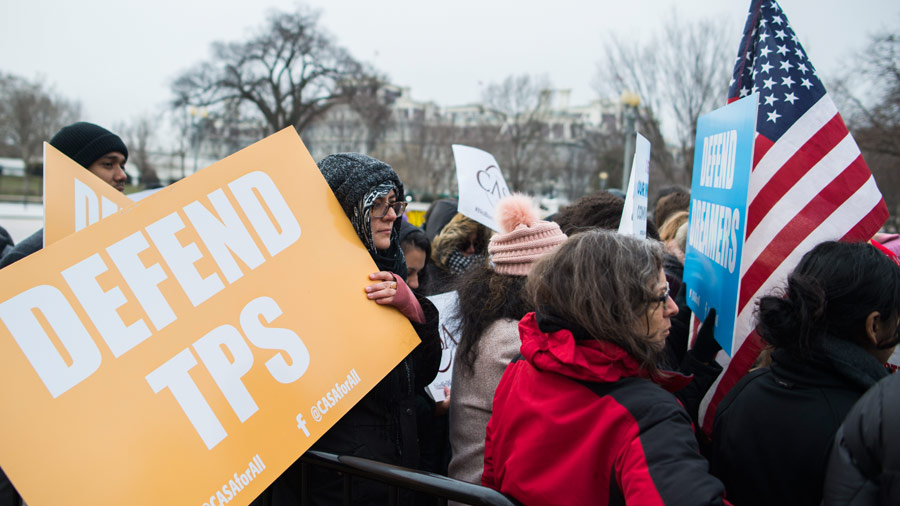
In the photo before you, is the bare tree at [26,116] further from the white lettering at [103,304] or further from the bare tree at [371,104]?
the white lettering at [103,304]

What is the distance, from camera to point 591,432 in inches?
61.1

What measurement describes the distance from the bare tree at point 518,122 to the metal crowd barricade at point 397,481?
39075 mm

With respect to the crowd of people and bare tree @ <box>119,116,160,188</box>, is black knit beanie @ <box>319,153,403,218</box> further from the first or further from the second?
bare tree @ <box>119,116,160,188</box>

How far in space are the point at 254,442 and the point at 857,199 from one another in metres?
2.13

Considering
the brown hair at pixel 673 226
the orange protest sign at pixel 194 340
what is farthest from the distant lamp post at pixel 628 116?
the orange protest sign at pixel 194 340

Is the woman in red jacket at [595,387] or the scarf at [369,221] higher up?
the scarf at [369,221]

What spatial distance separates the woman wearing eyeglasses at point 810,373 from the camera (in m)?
1.56

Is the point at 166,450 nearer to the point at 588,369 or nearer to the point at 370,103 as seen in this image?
the point at 588,369

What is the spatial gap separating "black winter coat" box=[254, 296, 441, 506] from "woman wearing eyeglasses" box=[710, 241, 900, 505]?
106cm

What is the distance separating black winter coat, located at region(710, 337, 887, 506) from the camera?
1543 millimetres

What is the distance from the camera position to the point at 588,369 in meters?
1.57

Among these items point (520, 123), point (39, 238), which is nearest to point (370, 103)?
point (520, 123)

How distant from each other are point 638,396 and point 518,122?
41912 millimetres

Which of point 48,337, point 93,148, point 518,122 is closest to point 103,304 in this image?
point 48,337
